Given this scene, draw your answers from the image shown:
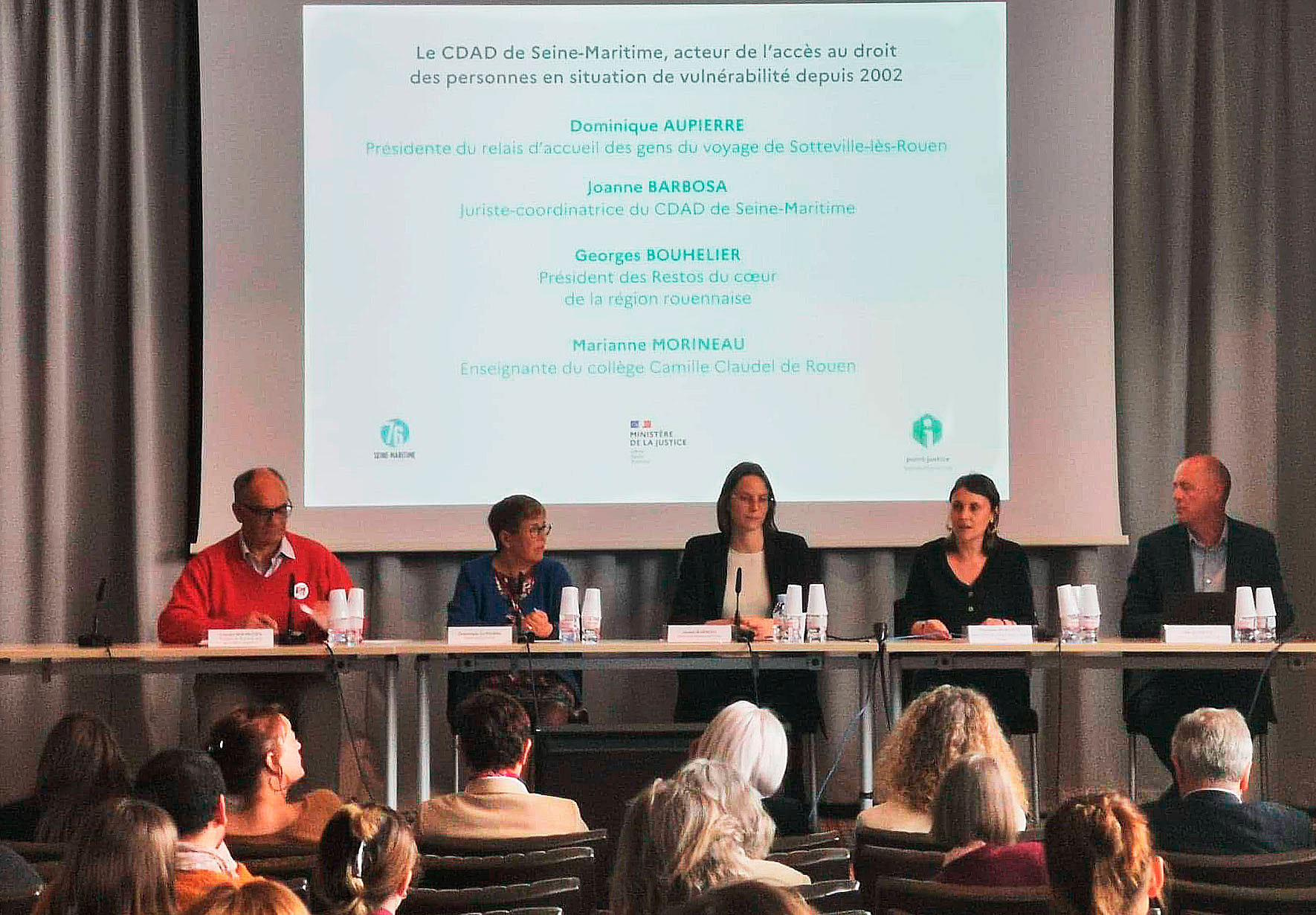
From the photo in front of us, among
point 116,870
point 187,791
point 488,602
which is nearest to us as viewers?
point 116,870

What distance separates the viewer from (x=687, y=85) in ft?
19.8

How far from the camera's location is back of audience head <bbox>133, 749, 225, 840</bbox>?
2.55m

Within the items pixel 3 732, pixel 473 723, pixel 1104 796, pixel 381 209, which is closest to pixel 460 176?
pixel 381 209

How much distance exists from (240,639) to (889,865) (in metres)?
2.55

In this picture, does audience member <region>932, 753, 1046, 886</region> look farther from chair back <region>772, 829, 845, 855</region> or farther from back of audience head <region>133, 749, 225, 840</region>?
back of audience head <region>133, 749, 225, 840</region>

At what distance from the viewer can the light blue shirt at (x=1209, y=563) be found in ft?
17.5

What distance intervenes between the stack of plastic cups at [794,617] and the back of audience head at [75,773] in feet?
7.17

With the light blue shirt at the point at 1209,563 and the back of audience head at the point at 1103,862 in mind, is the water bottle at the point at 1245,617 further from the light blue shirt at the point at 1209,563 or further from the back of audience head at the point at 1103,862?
the back of audience head at the point at 1103,862

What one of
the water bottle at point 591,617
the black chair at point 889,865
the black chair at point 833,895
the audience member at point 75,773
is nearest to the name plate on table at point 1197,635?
the water bottle at point 591,617

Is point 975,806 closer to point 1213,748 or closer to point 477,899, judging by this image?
point 1213,748

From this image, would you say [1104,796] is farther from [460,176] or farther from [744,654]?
[460,176]

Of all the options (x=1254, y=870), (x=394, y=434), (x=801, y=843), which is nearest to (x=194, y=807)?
(x=801, y=843)

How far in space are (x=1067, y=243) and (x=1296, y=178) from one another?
104 cm

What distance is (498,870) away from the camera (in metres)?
2.64
